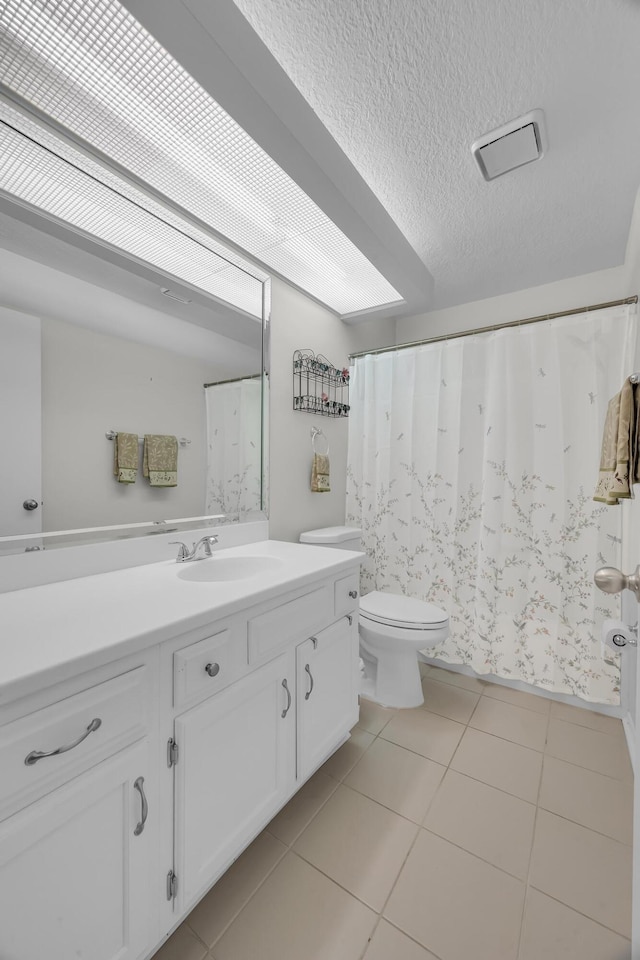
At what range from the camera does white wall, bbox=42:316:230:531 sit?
115cm

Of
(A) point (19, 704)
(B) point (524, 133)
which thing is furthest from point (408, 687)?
(B) point (524, 133)

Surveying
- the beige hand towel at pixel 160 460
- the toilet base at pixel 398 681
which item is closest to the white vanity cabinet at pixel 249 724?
the toilet base at pixel 398 681

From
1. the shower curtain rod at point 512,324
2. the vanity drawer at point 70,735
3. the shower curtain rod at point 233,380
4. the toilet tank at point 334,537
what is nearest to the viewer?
the vanity drawer at point 70,735

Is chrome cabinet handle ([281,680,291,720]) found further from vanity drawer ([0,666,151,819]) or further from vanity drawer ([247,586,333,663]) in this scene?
vanity drawer ([0,666,151,819])

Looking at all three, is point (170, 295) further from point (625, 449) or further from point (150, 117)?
point (625, 449)

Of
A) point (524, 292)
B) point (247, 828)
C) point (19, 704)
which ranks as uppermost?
point (524, 292)

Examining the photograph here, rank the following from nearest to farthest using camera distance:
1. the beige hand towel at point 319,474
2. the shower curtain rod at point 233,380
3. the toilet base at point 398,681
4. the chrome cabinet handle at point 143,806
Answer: the chrome cabinet handle at point 143,806 < the shower curtain rod at point 233,380 < the toilet base at point 398,681 < the beige hand towel at point 319,474

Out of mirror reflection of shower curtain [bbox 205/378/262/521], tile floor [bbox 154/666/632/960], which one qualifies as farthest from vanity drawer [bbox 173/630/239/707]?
mirror reflection of shower curtain [bbox 205/378/262/521]

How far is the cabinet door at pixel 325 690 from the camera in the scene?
1272mm

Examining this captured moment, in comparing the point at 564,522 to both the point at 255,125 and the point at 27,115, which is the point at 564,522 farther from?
the point at 27,115

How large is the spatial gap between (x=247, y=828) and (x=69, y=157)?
2.01m

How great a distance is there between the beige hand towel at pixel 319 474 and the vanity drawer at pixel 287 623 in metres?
0.89

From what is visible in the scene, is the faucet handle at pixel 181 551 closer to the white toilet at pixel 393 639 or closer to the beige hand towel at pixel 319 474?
the white toilet at pixel 393 639

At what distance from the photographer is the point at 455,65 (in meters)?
1.11
